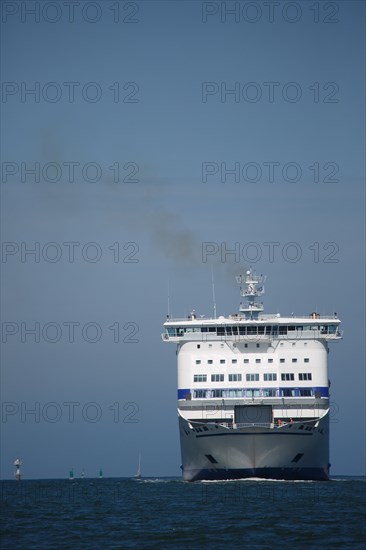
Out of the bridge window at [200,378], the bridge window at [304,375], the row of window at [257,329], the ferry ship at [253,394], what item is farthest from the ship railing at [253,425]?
the row of window at [257,329]

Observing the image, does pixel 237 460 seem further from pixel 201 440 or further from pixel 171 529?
pixel 171 529

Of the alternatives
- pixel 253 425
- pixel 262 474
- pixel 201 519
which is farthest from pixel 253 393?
pixel 201 519

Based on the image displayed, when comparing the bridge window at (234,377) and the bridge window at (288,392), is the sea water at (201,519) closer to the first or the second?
the bridge window at (288,392)

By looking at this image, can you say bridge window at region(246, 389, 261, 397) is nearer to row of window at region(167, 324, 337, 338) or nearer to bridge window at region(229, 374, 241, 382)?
bridge window at region(229, 374, 241, 382)

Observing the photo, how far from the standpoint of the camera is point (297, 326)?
80438 mm

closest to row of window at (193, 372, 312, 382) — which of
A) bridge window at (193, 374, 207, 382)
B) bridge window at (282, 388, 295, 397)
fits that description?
bridge window at (193, 374, 207, 382)

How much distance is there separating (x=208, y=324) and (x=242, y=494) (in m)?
15.9

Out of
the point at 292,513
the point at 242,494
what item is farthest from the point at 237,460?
the point at 292,513

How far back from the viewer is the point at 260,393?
255ft

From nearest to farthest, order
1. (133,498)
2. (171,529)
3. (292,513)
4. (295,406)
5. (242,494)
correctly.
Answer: (171,529) < (292,513) < (242,494) < (133,498) < (295,406)

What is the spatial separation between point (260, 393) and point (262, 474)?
584 centimetres

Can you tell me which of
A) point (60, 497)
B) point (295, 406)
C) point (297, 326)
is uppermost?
point (297, 326)

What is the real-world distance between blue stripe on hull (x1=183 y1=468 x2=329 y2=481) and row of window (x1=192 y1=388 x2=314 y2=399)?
15.2 feet

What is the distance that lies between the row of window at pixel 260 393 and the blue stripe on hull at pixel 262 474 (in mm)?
4629
